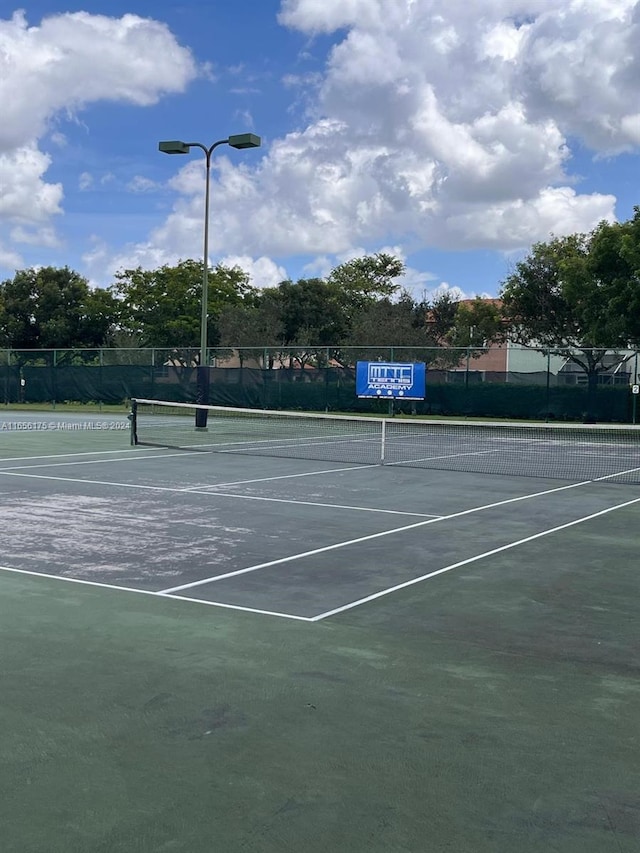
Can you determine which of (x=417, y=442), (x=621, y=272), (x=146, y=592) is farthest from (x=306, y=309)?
Answer: (x=146, y=592)

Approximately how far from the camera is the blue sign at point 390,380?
3431 centimetres

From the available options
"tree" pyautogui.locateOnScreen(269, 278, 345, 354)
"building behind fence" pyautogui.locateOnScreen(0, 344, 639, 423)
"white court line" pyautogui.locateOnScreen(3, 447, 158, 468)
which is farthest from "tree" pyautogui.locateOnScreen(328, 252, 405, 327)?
"white court line" pyautogui.locateOnScreen(3, 447, 158, 468)

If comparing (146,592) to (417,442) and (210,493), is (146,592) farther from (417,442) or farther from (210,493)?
(417,442)

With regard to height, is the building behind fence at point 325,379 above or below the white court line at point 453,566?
above

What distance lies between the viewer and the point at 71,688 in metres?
4.83

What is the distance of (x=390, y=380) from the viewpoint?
1377 inches

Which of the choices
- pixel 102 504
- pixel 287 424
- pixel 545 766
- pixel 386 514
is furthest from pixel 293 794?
pixel 287 424

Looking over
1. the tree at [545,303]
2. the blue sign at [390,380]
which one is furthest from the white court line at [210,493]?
the tree at [545,303]

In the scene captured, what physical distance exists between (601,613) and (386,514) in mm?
5091

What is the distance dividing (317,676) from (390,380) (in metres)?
30.1

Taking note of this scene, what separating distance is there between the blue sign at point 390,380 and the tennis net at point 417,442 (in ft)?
6.98

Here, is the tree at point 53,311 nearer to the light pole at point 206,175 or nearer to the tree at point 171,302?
the tree at point 171,302

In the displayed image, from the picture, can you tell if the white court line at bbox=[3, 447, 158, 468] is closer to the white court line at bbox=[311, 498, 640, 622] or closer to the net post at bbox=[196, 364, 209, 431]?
the net post at bbox=[196, 364, 209, 431]

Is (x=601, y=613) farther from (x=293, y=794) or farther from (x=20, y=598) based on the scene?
(x=20, y=598)
